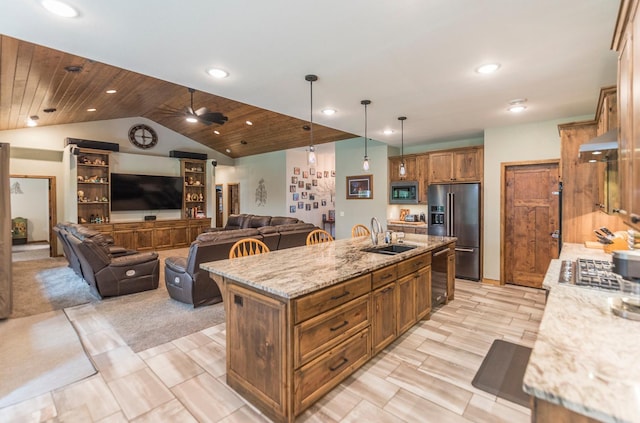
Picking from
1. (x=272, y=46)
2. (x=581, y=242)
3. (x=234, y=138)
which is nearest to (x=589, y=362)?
(x=272, y=46)

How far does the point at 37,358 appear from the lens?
2.73 metres

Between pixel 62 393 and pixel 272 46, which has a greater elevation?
pixel 272 46

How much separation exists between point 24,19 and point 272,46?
1.63 m

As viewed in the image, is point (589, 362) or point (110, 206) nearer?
point (589, 362)

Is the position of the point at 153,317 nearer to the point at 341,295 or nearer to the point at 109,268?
the point at 109,268

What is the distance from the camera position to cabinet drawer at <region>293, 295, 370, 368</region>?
6.33 feet

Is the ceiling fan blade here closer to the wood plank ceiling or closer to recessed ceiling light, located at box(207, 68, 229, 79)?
the wood plank ceiling

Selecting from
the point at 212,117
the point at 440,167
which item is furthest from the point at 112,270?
the point at 440,167

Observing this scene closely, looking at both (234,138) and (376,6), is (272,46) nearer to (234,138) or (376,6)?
(376,6)

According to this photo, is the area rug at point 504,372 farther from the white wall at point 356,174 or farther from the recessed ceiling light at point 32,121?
the recessed ceiling light at point 32,121

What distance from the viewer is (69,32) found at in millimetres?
2146

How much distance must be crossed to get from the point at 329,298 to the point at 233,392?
1052 millimetres

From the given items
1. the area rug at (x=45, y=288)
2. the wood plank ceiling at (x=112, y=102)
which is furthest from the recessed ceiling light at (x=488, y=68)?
the area rug at (x=45, y=288)

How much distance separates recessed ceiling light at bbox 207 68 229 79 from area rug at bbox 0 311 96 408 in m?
2.80
